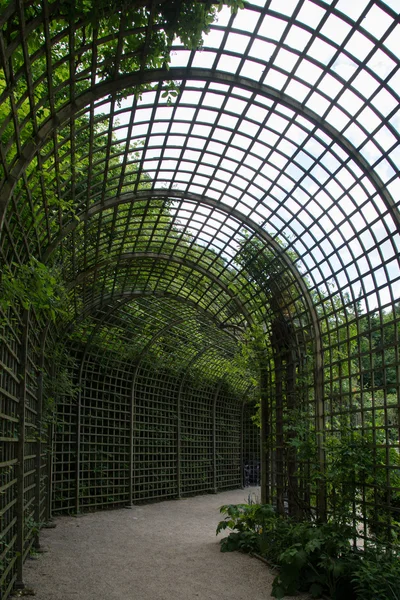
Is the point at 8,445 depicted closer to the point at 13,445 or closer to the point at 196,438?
the point at 13,445

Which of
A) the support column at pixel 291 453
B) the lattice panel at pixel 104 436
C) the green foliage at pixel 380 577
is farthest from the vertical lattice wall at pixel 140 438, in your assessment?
the green foliage at pixel 380 577

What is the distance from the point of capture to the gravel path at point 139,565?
6.41m

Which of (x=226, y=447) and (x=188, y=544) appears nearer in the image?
(x=188, y=544)

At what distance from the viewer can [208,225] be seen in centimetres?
994

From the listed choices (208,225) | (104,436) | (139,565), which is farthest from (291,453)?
(104,436)

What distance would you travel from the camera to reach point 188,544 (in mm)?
9531

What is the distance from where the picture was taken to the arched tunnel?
4.69m

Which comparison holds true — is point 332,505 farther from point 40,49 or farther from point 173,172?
point 40,49

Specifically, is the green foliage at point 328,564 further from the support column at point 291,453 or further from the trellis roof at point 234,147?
the trellis roof at point 234,147

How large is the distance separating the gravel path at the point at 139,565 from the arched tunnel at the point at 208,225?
0.61 metres

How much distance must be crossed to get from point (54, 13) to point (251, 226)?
571cm

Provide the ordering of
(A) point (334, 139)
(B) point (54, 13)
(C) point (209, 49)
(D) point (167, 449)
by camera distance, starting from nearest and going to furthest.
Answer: (B) point (54, 13) → (C) point (209, 49) → (A) point (334, 139) → (D) point (167, 449)

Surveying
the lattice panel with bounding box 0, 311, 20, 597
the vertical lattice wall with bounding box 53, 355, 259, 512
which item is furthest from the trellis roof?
the vertical lattice wall with bounding box 53, 355, 259, 512

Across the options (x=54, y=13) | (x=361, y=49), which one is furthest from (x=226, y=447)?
(x=54, y=13)
